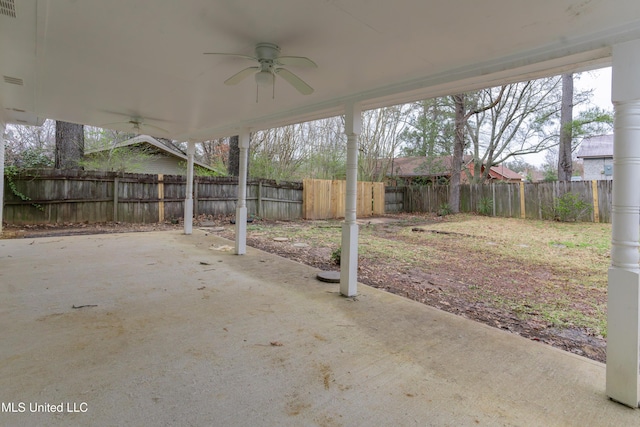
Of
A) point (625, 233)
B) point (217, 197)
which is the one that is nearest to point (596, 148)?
point (217, 197)

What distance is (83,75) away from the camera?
11.1 feet

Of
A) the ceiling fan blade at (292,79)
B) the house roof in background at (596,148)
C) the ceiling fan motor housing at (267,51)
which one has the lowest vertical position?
the ceiling fan blade at (292,79)

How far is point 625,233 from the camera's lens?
6.25ft

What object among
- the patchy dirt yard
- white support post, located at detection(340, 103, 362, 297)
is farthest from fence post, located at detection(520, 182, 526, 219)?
white support post, located at detection(340, 103, 362, 297)

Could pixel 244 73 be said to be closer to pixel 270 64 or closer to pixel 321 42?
pixel 270 64

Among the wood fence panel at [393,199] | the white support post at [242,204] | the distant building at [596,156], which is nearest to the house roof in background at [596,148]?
the distant building at [596,156]

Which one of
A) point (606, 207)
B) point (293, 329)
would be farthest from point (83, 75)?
point (606, 207)

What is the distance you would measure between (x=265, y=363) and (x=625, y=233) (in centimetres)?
237

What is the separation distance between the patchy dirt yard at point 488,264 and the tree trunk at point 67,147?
6.58 feet

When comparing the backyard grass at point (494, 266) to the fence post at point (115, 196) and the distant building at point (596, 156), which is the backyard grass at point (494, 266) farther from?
the distant building at point (596, 156)

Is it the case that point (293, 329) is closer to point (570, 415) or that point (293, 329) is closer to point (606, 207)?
point (570, 415)

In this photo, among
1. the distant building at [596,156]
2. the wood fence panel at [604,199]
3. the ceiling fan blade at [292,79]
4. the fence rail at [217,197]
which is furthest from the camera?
the distant building at [596,156]

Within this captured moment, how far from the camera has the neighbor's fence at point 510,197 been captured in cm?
893

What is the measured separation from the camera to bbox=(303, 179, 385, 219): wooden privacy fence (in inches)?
455
